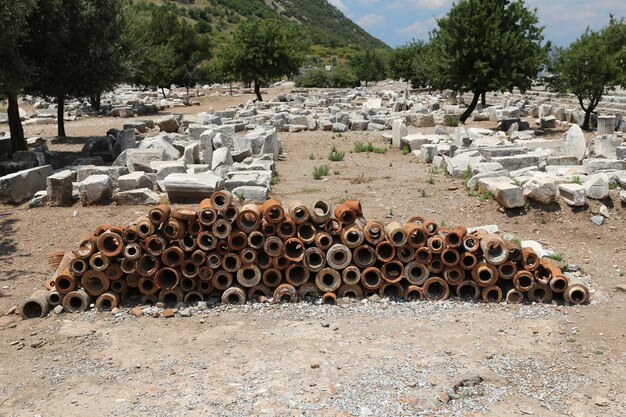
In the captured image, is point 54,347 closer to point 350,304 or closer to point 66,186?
point 350,304

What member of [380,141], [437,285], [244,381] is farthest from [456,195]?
[380,141]

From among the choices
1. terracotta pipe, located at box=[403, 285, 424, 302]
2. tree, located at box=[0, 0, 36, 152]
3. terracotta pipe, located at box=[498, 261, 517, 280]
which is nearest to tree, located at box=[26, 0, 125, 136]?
tree, located at box=[0, 0, 36, 152]

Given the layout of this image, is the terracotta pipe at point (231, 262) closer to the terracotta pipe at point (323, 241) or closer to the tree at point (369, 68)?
the terracotta pipe at point (323, 241)

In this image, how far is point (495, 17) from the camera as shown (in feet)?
72.2

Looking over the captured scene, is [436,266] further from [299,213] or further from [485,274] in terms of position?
[299,213]

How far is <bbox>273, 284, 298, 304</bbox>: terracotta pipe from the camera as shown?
7727mm

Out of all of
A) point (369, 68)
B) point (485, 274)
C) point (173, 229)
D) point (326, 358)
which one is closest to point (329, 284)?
point (326, 358)

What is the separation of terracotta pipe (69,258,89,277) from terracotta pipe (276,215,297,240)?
2.51m

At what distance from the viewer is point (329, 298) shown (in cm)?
775

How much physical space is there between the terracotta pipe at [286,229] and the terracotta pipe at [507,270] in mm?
2702

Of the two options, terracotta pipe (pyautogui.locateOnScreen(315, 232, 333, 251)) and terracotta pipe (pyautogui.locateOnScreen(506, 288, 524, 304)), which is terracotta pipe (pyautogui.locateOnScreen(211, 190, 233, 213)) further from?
terracotta pipe (pyautogui.locateOnScreen(506, 288, 524, 304))

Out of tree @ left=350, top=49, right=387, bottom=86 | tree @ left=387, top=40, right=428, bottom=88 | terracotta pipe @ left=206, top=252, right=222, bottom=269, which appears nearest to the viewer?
terracotta pipe @ left=206, top=252, right=222, bottom=269

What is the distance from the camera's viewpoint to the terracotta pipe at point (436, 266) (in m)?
7.80

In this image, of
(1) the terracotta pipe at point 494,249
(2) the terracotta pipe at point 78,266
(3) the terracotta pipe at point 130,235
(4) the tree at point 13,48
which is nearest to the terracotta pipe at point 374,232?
(1) the terracotta pipe at point 494,249
